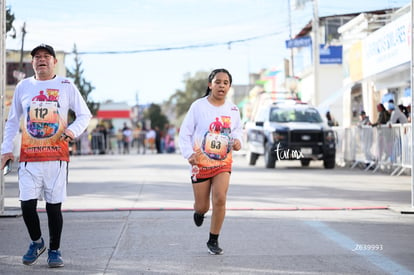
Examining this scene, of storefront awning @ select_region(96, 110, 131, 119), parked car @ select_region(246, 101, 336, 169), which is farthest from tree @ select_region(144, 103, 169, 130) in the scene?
parked car @ select_region(246, 101, 336, 169)

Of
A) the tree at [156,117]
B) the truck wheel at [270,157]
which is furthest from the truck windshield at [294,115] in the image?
the tree at [156,117]

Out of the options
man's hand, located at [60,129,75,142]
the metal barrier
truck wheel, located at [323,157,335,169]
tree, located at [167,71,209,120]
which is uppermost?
tree, located at [167,71,209,120]

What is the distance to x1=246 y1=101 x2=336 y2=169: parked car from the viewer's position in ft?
71.8

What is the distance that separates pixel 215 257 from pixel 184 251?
17.9 inches

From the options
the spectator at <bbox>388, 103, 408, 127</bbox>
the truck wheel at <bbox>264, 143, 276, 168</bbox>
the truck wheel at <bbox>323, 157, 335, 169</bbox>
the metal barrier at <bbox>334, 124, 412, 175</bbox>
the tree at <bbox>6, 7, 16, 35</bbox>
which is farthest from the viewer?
the truck wheel at <bbox>323, 157, 335, 169</bbox>

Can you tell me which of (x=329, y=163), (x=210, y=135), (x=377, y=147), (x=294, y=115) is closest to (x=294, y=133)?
(x=294, y=115)

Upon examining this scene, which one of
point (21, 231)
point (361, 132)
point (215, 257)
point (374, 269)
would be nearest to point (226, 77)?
point (215, 257)

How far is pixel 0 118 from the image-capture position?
32.8ft

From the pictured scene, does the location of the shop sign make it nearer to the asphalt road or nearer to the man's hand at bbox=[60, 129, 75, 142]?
the asphalt road

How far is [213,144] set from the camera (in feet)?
23.2

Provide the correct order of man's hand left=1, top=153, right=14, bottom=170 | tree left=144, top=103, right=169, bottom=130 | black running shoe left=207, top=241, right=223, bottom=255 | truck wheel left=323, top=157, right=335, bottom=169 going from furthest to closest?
1. tree left=144, top=103, right=169, bottom=130
2. truck wheel left=323, top=157, right=335, bottom=169
3. black running shoe left=207, top=241, right=223, bottom=255
4. man's hand left=1, top=153, right=14, bottom=170

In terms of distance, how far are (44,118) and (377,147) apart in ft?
51.0

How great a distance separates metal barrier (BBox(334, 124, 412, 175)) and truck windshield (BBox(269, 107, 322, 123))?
133 centimetres

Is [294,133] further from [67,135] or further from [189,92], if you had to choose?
[189,92]
